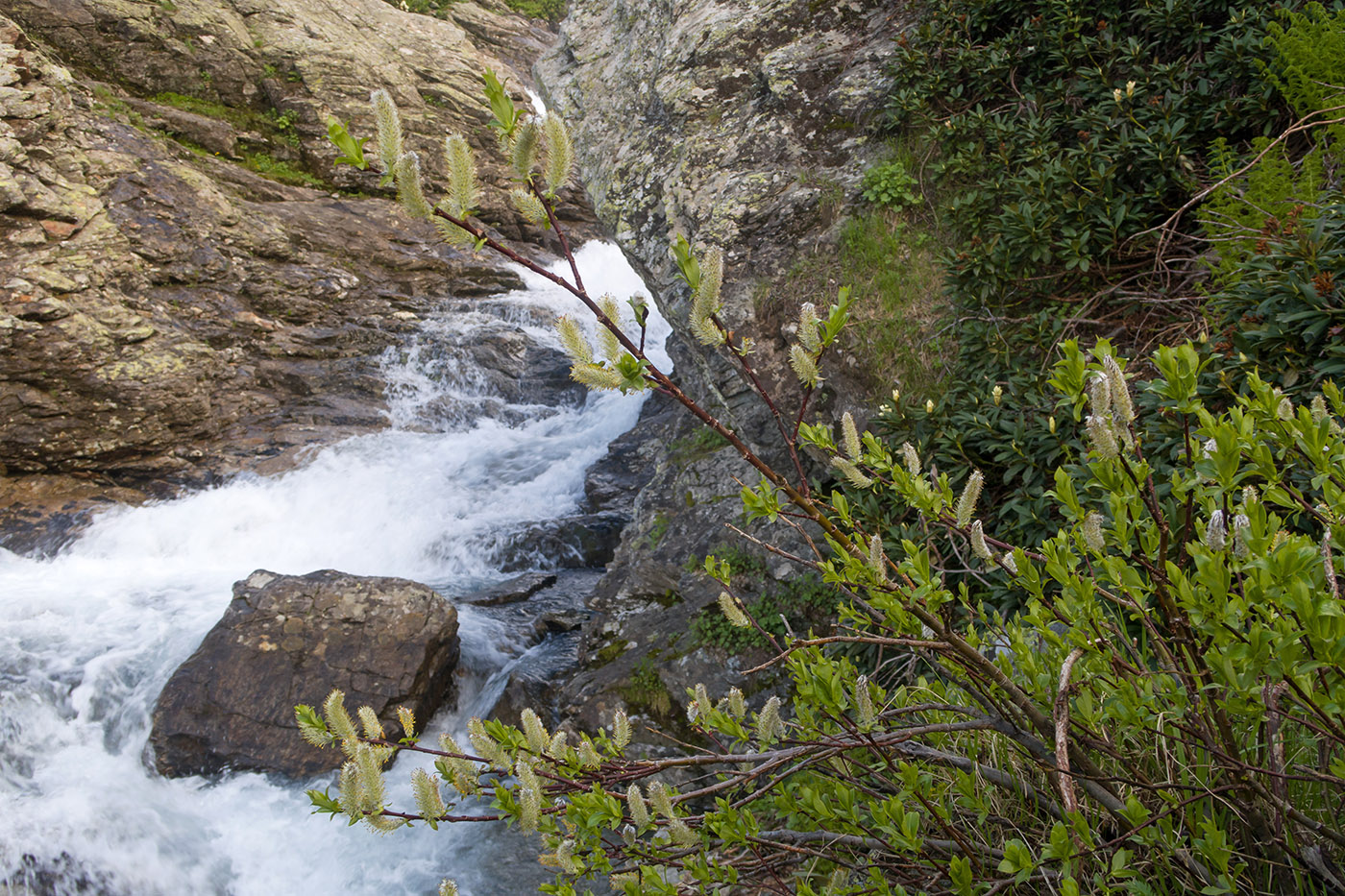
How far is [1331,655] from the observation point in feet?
3.11

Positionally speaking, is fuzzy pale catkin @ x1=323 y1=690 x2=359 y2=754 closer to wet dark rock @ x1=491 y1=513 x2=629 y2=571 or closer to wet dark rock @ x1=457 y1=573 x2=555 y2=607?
wet dark rock @ x1=457 y1=573 x2=555 y2=607

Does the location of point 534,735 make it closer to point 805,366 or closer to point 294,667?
point 805,366

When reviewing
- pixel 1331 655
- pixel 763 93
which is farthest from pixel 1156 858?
pixel 763 93

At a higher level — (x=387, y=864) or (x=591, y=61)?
(x=591, y=61)

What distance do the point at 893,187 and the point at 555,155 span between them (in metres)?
4.20

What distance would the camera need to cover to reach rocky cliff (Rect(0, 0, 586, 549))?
9.25 metres

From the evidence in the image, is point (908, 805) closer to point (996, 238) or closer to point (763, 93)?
point (996, 238)

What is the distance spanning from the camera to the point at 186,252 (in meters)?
11.0

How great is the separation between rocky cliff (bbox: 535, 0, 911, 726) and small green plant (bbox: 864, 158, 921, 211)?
245 millimetres

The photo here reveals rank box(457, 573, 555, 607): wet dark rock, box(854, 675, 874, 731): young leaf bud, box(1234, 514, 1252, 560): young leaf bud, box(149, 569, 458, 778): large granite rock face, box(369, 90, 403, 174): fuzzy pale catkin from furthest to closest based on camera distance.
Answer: box(457, 573, 555, 607): wet dark rock, box(149, 569, 458, 778): large granite rock face, box(854, 675, 874, 731): young leaf bud, box(369, 90, 403, 174): fuzzy pale catkin, box(1234, 514, 1252, 560): young leaf bud

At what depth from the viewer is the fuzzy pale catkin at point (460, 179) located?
4.23ft

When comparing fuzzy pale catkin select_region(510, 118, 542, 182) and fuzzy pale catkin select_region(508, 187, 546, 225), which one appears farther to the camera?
fuzzy pale catkin select_region(508, 187, 546, 225)

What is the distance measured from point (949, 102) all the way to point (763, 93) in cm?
159

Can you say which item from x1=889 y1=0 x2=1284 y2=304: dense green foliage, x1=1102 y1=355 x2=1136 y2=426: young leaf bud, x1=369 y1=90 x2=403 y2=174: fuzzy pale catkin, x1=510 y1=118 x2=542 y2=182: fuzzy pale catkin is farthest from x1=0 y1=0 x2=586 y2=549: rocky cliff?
x1=1102 y1=355 x2=1136 y2=426: young leaf bud
